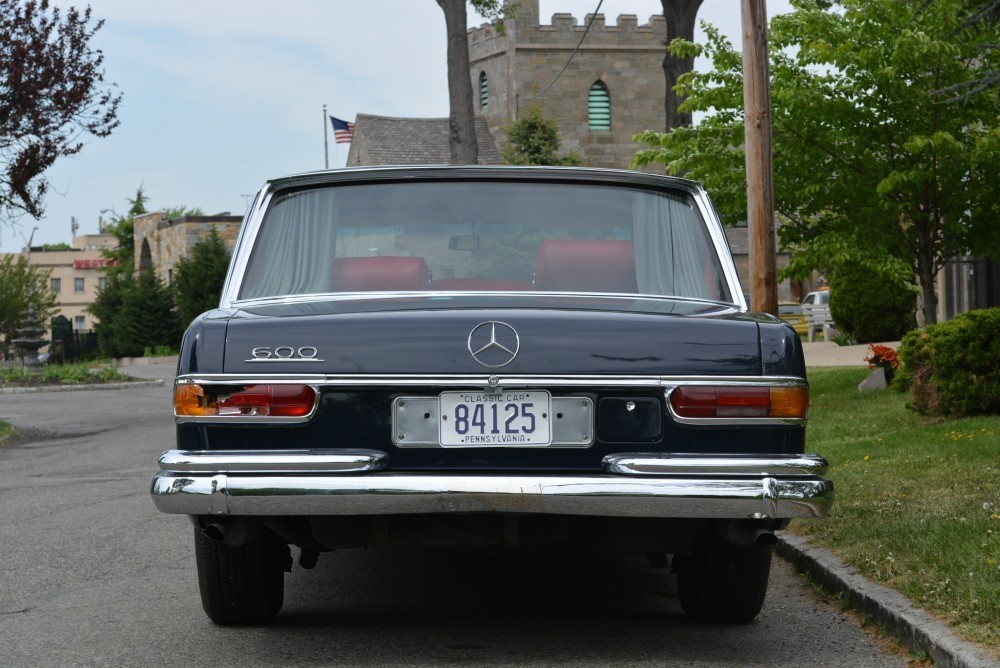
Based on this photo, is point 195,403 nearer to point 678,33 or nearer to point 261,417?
point 261,417

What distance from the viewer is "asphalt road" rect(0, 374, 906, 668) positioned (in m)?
4.96

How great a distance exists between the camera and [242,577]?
518 centimetres

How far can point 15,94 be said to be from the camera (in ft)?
53.2

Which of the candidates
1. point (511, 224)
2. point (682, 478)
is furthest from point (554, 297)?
point (682, 478)

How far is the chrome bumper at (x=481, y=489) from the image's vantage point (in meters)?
4.37

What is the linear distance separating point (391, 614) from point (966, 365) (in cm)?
736

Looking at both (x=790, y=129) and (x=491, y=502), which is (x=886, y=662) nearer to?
(x=491, y=502)

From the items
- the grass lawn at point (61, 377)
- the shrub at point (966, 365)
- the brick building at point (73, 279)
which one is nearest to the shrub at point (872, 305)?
the grass lawn at point (61, 377)

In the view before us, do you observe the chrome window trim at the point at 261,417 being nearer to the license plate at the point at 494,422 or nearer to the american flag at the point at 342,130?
the license plate at the point at 494,422

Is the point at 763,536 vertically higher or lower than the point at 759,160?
lower

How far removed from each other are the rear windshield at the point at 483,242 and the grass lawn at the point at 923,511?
1.40 m

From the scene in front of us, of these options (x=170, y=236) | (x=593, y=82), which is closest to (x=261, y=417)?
(x=170, y=236)

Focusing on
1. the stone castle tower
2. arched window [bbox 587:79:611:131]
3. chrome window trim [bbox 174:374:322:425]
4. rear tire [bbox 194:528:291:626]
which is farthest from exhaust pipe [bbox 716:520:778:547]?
arched window [bbox 587:79:611:131]

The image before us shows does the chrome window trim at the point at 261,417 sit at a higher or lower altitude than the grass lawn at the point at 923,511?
higher
